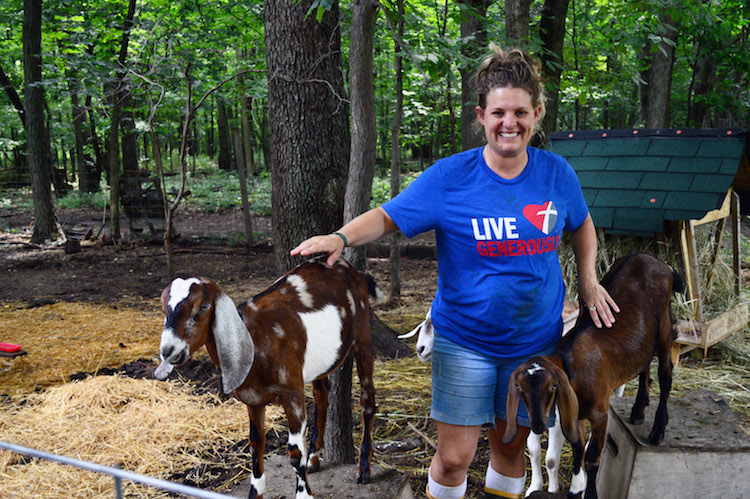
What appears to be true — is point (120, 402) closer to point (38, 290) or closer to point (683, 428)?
point (683, 428)

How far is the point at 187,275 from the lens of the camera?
9.51 meters

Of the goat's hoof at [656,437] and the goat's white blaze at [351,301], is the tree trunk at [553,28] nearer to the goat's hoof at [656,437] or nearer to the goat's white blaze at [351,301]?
the goat's hoof at [656,437]

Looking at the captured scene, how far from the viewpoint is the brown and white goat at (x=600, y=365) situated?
82.3 inches

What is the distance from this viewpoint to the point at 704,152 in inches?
200

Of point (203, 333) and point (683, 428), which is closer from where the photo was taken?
point (203, 333)

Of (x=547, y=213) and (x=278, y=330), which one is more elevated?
(x=547, y=213)

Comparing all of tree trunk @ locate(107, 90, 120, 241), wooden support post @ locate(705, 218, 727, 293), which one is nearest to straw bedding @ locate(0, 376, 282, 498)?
wooden support post @ locate(705, 218, 727, 293)

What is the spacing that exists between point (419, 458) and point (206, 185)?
20.2 m

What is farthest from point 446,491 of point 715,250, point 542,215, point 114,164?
point 114,164

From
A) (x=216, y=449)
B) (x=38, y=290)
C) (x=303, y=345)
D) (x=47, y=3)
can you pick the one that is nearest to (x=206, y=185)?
(x=47, y=3)

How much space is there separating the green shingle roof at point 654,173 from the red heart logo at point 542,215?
9.84ft

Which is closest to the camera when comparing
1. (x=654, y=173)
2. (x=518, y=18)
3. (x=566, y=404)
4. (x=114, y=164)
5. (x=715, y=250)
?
(x=566, y=404)

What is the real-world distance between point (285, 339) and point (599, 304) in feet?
4.59

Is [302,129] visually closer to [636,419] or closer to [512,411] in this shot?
[512,411]
